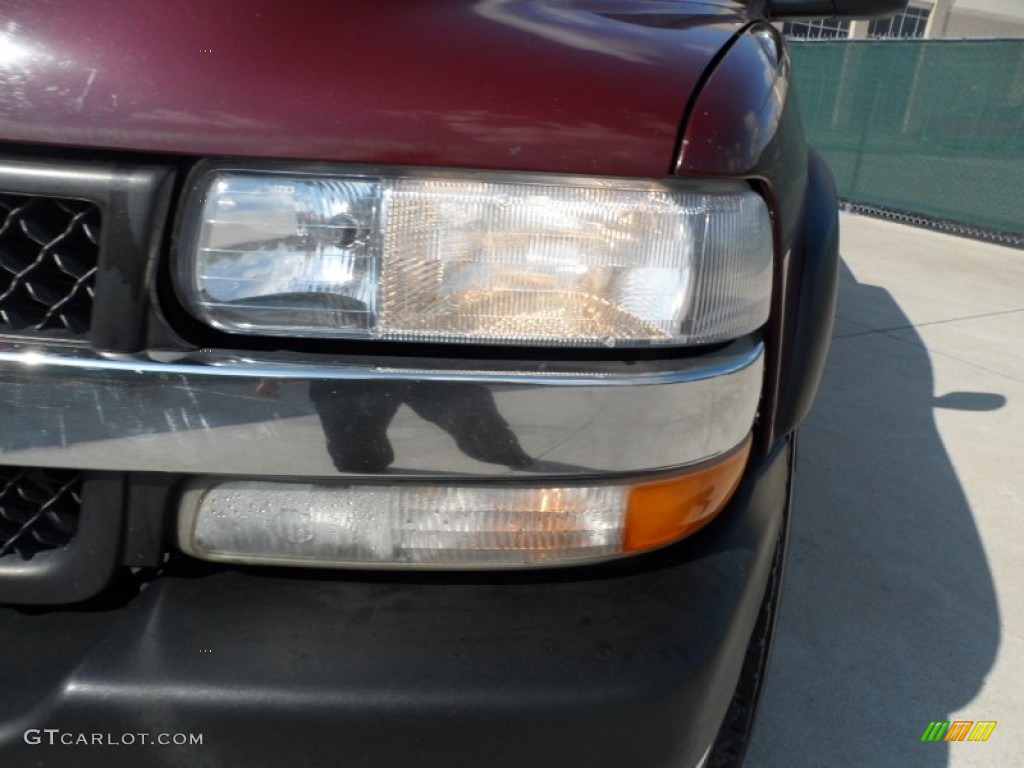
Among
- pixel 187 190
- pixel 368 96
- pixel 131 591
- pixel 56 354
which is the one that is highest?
pixel 368 96

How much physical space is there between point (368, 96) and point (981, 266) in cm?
793

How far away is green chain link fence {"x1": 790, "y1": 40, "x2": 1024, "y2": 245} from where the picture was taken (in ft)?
28.7

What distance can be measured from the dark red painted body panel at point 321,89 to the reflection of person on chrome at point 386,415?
0.82 ft

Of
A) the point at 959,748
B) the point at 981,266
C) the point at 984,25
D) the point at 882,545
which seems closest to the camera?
the point at 959,748

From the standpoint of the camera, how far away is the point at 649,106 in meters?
1.01

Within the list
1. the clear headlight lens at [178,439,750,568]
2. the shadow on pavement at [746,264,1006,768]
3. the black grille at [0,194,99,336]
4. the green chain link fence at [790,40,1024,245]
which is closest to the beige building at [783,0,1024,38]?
the green chain link fence at [790,40,1024,245]

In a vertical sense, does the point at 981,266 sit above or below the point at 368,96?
below

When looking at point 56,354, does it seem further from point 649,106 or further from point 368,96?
point 649,106

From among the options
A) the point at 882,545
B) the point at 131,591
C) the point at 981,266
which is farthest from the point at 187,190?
the point at 981,266

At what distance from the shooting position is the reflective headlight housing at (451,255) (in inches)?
39.1

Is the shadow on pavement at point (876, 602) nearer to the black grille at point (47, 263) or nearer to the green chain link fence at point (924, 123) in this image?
the black grille at point (47, 263)

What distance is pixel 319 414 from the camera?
991 mm

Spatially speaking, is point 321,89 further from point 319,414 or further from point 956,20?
point 956,20

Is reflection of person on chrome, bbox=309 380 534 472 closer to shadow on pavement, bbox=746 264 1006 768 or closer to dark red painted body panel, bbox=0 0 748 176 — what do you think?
dark red painted body panel, bbox=0 0 748 176
